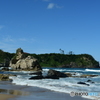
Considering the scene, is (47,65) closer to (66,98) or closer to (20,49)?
(20,49)

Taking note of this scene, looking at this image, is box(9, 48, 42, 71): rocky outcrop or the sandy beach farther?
box(9, 48, 42, 71): rocky outcrop

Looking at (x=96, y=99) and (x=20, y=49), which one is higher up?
(x=20, y=49)

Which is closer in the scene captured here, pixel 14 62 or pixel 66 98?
pixel 66 98

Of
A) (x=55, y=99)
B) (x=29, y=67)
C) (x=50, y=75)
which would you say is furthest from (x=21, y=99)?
(x=29, y=67)

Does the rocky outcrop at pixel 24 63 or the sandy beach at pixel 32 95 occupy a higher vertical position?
the rocky outcrop at pixel 24 63

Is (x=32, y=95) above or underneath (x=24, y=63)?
underneath

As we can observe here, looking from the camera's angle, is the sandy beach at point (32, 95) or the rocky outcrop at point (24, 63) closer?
the sandy beach at point (32, 95)

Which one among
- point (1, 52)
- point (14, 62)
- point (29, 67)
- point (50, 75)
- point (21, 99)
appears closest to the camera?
point (21, 99)

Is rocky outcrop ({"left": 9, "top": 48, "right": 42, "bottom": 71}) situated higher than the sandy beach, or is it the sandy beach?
rocky outcrop ({"left": 9, "top": 48, "right": 42, "bottom": 71})

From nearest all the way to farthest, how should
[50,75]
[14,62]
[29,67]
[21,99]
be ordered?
[21,99] < [50,75] < [29,67] < [14,62]

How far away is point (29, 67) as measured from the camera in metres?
92.9

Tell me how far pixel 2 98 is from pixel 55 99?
3.61 meters

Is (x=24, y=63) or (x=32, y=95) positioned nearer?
(x=32, y=95)

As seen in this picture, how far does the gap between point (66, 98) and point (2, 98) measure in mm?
4446
